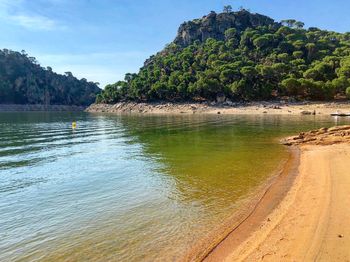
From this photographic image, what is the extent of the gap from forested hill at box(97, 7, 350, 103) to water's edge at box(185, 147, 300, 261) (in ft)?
346

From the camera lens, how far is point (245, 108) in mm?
118688

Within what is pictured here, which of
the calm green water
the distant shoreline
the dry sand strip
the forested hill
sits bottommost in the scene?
the calm green water

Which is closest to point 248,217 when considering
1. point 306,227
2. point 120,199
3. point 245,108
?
point 306,227

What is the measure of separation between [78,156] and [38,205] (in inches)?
591

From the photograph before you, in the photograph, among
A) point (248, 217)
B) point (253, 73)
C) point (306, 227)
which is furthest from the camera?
point (253, 73)

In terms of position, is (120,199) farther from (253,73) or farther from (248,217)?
(253,73)

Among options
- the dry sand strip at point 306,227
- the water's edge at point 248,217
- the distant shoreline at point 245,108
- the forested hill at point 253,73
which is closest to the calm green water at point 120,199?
the water's edge at point 248,217

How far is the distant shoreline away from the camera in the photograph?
101 metres

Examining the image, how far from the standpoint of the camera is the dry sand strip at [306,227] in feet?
31.3

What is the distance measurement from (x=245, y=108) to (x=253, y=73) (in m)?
27.7

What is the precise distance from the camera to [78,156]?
30594 millimetres

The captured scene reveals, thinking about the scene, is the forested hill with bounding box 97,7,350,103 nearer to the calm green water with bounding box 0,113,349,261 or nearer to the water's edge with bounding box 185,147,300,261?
the calm green water with bounding box 0,113,349,261

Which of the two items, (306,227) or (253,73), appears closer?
(306,227)

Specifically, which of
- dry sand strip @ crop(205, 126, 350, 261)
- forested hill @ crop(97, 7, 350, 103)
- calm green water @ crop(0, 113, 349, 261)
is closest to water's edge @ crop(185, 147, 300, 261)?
A: dry sand strip @ crop(205, 126, 350, 261)
